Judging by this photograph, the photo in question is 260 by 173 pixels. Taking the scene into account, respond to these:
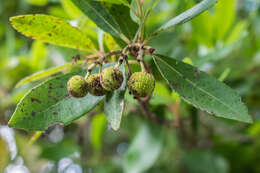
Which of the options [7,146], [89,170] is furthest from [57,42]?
[89,170]

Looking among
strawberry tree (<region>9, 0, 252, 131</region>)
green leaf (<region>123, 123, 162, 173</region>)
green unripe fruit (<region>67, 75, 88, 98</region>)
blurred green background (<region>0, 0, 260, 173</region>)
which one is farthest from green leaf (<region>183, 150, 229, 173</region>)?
green unripe fruit (<region>67, 75, 88, 98</region>)

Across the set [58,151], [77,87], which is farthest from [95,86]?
[58,151]

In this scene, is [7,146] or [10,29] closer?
[7,146]

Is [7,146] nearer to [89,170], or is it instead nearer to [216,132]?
[89,170]

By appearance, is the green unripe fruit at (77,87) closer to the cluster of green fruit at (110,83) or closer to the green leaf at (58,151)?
the cluster of green fruit at (110,83)

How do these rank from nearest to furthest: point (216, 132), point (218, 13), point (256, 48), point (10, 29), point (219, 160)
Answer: point (218, 13) < point (219, 160) < point (256, 48) < point (216, 132) < point (10, 29)

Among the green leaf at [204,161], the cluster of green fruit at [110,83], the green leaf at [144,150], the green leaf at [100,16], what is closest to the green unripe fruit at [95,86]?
the cluster of green fruit at [110,83]

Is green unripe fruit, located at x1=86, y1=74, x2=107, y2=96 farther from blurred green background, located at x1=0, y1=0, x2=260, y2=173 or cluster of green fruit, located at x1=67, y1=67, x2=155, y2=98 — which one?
blurred green background, located at x1=0, y1=0, x2=260, y2=173

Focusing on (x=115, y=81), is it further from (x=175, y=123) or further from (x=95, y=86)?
(x=175, y=123)
